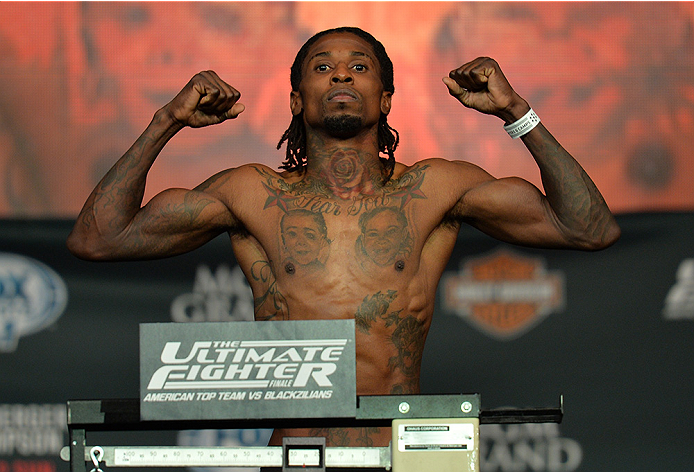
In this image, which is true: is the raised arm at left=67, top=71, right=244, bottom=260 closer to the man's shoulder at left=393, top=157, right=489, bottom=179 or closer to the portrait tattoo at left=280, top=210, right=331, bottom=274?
the portrait tattoo at left=280, top=210, right=331, bottom=274

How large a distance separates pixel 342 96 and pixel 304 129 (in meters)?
0.31

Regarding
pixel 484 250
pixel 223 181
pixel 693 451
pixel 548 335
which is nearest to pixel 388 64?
pixel 223 181

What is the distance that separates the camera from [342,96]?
268 centimetres

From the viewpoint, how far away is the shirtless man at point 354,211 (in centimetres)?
256

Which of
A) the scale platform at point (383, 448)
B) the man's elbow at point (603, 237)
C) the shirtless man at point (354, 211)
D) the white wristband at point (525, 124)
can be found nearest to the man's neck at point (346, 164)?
the shirtless man at point (354, 211)

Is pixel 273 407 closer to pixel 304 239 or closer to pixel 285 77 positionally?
pixel 304 239

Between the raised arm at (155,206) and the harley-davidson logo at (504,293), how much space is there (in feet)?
4.02

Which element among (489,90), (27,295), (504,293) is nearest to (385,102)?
(489,90)

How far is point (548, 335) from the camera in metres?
3.61

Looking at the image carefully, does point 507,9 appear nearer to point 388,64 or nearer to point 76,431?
point 388,64

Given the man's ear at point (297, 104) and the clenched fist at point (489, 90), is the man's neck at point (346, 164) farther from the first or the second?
the clenched fist at point (489, 90)

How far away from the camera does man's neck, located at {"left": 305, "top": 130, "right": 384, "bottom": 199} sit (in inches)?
107

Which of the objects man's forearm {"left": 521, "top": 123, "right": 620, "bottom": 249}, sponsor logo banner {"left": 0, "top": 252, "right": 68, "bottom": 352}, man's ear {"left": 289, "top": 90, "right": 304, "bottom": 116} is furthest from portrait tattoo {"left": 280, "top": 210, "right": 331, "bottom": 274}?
sponsor logo banner {"left": 0, "top": 252, "right": 68, "bottom": 352}

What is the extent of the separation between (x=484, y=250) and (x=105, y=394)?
59.2 inches
